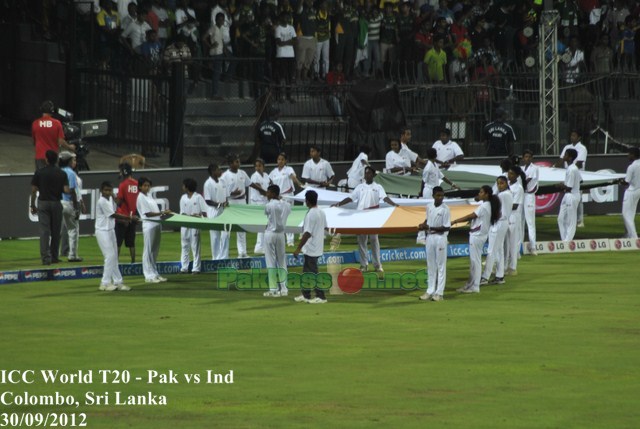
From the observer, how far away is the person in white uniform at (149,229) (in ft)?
72.7

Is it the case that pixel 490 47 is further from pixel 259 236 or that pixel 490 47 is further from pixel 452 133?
pixel 259 236

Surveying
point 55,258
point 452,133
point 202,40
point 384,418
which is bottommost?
point 384,418

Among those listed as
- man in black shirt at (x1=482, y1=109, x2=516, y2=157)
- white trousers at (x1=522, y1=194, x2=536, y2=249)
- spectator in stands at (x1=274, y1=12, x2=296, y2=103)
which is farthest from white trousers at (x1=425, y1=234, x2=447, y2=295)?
spectator in stands at (x1=274, y1=12, x2=296, y2=103)

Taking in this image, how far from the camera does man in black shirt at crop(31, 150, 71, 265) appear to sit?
24.3m

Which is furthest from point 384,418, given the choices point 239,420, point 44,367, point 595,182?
point 595,182

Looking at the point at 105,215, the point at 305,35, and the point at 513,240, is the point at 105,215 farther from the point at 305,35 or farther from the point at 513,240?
the point at 305,35

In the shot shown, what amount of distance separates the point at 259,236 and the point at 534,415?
13413 mm

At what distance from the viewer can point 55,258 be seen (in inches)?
976

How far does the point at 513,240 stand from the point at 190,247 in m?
5.69

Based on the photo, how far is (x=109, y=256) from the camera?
21.6m

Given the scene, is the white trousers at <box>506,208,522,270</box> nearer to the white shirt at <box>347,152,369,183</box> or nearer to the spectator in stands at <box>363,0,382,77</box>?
the white shirt at <box>347,152,369,183</box>

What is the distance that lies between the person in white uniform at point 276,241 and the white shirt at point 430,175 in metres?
6.75

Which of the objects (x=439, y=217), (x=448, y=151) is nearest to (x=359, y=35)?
(x=448, y=151)

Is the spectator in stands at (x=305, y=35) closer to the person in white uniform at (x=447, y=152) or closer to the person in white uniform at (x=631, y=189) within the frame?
the person in white uniform at (x=447, y=152)
